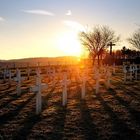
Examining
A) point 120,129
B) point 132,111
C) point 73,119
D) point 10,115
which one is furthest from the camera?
point 132,111

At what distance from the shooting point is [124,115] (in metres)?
9.49

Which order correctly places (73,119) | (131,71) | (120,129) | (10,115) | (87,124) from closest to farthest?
(120,129), (87,124), (73,119), (10,115), (131,71)

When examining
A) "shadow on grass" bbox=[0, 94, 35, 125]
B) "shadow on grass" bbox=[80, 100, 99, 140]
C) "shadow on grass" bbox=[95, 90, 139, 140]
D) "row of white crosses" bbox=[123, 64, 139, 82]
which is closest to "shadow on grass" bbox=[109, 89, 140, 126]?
"shadow on grass" bbox=[95, 90, 139, 140]

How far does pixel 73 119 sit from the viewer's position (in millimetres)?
9086

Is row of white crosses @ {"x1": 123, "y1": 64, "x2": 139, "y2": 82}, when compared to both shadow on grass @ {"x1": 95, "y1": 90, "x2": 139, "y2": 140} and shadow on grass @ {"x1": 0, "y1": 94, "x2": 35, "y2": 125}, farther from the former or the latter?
shadow on grass @ {"x1": 95, "y1": 90, "x2": 139, "y2": 140}

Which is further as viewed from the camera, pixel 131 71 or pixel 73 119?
pixel 131 71

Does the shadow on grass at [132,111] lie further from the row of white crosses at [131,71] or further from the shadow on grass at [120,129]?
the row of white crosses at [131,71]

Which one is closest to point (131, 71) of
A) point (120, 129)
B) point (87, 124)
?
point (87, 124)

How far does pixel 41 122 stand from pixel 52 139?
1.66 metres

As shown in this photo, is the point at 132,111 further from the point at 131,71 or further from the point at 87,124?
the point at 131,71

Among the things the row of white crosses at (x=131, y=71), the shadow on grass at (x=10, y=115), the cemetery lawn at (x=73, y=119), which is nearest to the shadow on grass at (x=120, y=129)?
the cemetery lawn at (x=73, y=119)

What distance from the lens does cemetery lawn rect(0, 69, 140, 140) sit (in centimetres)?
747

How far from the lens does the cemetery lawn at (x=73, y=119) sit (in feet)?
24.5

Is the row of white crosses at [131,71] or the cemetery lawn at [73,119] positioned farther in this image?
the row of white crosses at [131,71]
